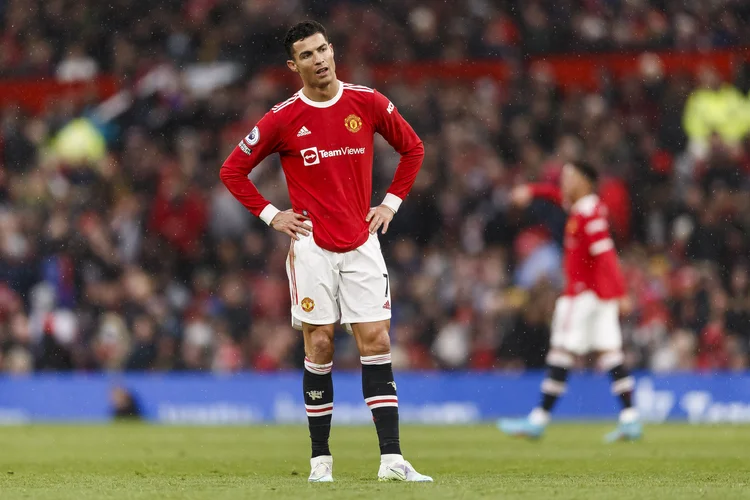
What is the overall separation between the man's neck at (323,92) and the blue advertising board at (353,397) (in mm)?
9792

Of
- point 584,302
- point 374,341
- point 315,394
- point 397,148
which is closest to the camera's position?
point 374,341

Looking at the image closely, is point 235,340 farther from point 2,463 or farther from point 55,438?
point 2,463

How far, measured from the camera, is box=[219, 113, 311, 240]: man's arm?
8305 mm

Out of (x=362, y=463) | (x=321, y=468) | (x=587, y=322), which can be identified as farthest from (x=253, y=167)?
(x=587, y=322)

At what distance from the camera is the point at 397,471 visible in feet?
26.4

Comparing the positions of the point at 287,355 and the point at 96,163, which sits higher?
the point at 96,163

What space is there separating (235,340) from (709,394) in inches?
260

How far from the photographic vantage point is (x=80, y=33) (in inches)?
946

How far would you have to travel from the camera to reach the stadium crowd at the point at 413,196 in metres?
18.8

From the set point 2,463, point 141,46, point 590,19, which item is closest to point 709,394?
point 590,19

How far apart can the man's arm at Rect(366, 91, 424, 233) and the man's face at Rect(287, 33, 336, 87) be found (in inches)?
15.3

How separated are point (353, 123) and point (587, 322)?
6076 millimetres

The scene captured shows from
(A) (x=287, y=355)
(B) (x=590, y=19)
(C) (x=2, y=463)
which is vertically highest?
(B) (x=590, y=19)

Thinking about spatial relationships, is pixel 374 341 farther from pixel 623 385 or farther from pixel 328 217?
pixel 623 385
